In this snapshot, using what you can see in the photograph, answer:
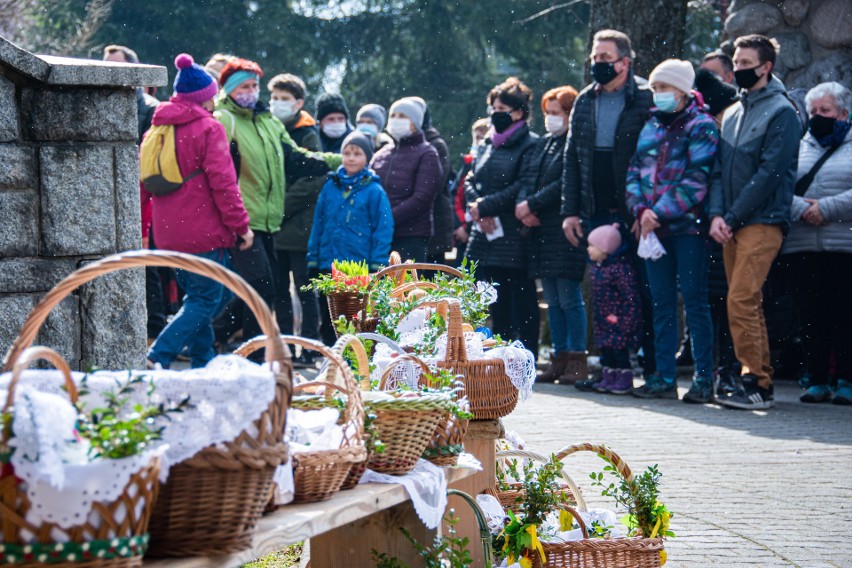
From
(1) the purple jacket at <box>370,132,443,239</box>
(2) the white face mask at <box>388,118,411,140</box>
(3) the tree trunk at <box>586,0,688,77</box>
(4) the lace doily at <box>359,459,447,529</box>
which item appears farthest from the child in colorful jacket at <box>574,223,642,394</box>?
(4) the lace doily at <box>359,459,447,529</box>

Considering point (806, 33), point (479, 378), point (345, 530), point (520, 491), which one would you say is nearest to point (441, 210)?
point (806, 33)

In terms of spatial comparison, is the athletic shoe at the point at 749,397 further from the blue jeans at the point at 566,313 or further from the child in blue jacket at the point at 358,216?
the child in blue jacket at the point at 358,216

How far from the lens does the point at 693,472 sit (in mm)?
6156

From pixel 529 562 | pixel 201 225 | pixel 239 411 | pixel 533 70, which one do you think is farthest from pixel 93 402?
pixel 533 70

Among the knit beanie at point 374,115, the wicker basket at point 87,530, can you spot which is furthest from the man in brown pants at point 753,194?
the wicker basket at point 87,530

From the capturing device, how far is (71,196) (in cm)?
458

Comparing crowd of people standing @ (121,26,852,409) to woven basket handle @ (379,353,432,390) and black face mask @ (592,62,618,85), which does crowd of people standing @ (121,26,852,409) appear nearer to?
black face mask @ (592,62,618,85)

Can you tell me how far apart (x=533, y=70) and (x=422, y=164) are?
1712 cm

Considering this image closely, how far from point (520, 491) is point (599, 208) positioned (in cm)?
461

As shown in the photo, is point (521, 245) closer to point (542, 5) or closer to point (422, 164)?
point (422, 164)

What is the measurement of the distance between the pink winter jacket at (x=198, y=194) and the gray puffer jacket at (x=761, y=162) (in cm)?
301

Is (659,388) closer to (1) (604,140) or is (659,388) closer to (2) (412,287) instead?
(1) (604,140)

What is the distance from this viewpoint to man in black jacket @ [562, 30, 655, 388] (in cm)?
856

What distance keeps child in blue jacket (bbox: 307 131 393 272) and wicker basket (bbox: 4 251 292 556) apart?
6.29 m
